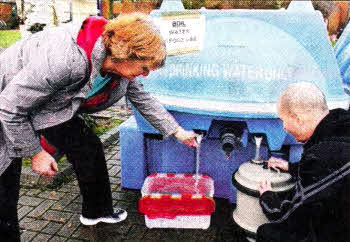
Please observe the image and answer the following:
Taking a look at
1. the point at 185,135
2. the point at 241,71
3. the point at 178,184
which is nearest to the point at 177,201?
the point at 178,184

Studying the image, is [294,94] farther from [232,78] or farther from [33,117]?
[33,117]

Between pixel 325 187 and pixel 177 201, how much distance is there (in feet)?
3.68

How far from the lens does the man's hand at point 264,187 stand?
2199mm

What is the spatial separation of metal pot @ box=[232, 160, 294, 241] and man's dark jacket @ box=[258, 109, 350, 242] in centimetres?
38

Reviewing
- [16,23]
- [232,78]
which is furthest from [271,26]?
[16,23]

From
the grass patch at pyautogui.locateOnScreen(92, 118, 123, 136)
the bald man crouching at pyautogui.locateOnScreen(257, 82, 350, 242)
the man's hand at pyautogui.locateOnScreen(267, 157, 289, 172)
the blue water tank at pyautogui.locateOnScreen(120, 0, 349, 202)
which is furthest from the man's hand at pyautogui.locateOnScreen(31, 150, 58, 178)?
the grass patch at pyautogui.locateOnScreen(92, 118, 123, 136)

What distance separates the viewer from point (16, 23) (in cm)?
2438

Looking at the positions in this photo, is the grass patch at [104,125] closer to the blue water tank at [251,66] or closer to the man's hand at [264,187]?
the blue water tank at [251,66]

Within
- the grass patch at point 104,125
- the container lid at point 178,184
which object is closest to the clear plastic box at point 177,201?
the container lid at point 178,184

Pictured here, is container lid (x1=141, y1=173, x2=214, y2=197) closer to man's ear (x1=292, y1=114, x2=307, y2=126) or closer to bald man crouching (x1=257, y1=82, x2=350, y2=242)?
bald man crouching (x1=257, y1=82, x2=350, y2=242)

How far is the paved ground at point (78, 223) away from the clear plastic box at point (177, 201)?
0.08 m

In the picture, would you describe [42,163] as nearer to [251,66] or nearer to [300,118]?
[300,118]

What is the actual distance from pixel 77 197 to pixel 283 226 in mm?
1843

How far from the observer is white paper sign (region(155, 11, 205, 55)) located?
8.54ft
